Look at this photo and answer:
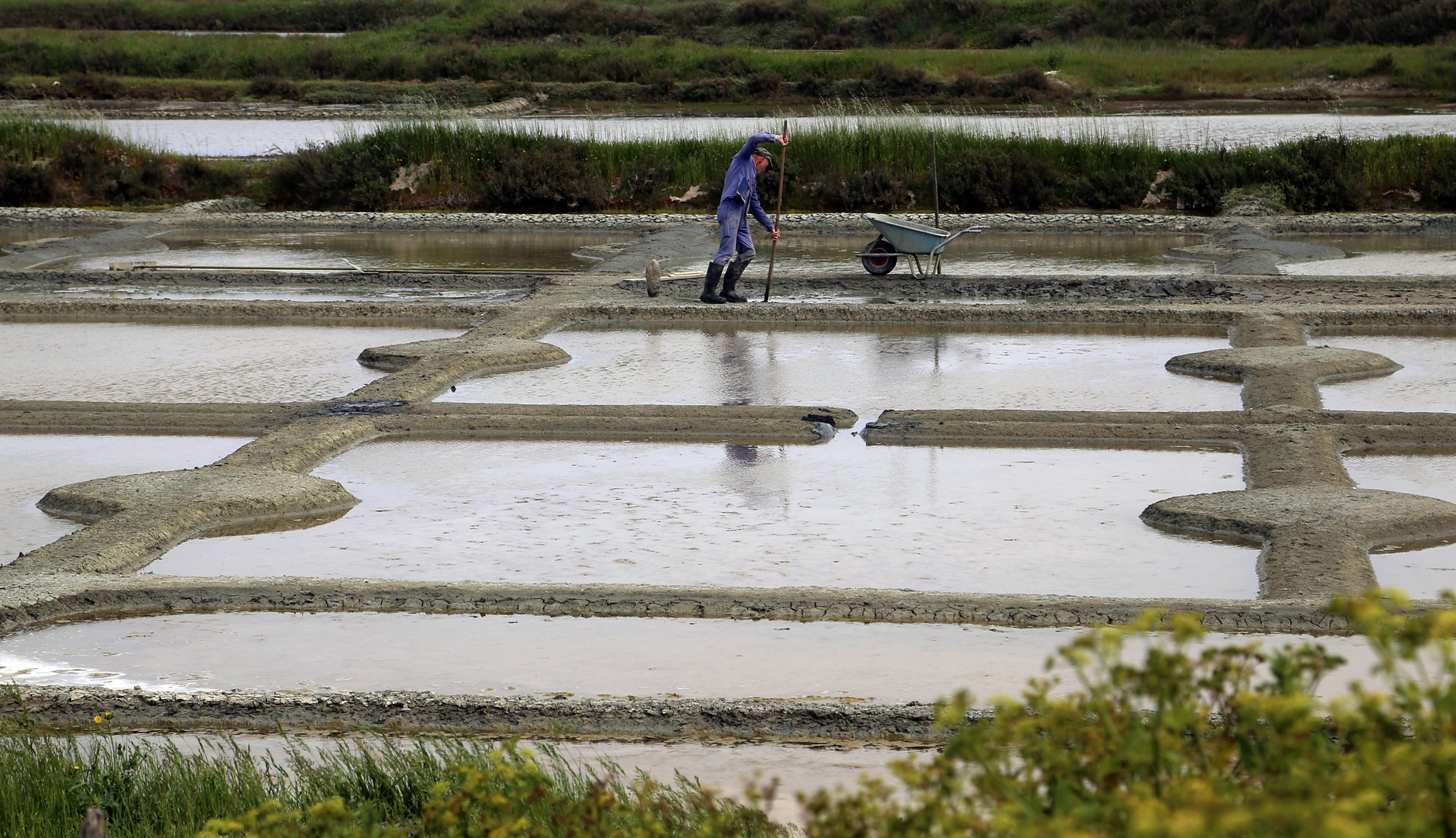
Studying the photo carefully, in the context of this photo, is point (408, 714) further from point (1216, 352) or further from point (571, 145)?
point (571, 145)

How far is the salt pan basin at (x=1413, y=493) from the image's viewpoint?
5.66 metres

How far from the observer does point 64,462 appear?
8188 millimetres

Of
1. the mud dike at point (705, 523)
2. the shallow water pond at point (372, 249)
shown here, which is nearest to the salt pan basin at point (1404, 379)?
the mud dike at point (705, 523)

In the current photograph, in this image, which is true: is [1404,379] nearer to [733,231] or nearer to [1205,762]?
[733,231]

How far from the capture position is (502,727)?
4426mm

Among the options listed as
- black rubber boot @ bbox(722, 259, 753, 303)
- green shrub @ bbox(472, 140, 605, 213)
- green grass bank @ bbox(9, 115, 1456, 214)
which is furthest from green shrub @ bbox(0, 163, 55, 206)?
black rubber boot @ bbox(722, 259, 753, 303)

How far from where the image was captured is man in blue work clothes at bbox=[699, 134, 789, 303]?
1245 centimetres

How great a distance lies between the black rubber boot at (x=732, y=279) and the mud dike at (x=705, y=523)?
1146 mm

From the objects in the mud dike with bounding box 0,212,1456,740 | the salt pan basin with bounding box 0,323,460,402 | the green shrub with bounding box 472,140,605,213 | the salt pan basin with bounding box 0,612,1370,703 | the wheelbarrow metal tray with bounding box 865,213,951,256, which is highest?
the green shrub with bounding box 472,140,605,213

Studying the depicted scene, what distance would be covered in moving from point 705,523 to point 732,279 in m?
6.61

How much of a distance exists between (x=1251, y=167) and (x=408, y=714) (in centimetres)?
1817

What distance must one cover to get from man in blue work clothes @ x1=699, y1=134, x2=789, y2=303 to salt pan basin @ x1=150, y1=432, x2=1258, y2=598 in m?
4.54

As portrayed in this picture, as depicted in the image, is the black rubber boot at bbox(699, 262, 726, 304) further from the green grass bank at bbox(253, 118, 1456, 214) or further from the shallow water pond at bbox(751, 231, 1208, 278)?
the green grass bank at bbox(253, 118, 1456, 214)

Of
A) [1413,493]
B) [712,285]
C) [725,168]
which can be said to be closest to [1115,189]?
[725,168]
